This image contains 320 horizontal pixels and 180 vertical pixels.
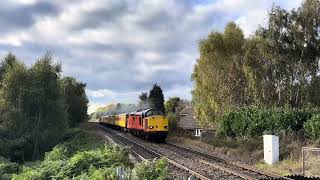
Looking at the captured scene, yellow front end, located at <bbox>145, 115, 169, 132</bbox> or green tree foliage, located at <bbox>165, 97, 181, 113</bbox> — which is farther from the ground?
green tree foliage, located at <bbox>165, 97, 181, 113</bbox>

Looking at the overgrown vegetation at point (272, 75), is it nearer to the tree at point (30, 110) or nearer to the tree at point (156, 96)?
the tree at point (30, 110)

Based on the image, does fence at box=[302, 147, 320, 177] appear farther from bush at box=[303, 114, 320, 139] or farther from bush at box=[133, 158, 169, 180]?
bush at box=[133, 158, 169, 180]

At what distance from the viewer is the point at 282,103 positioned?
40.4m

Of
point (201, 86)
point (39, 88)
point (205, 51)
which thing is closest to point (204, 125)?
point (201, 86)

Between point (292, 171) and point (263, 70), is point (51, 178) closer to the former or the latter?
point (292, 171)

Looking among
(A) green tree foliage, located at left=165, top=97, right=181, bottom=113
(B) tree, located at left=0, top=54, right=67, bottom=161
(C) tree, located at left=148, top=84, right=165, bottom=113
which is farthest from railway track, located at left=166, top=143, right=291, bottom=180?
(A) green tree foliage, located at left=165, top=97, right=181, bottom=113

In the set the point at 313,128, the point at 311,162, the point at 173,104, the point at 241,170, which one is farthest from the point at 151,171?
the point at 173,104

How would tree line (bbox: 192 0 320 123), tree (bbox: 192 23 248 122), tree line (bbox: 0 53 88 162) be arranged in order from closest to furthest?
tree line (bbox: 192 0 320 123)
tree line (bbox: 0 53 88 162)
tree (bbox: 192 23 248 122)

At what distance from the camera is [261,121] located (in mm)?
31859

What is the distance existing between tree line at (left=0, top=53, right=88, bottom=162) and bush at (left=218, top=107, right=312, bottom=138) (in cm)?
1636

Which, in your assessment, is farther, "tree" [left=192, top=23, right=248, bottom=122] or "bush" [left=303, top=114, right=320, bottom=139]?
"tree" [left=192, top=23, right=248, bottom=122]

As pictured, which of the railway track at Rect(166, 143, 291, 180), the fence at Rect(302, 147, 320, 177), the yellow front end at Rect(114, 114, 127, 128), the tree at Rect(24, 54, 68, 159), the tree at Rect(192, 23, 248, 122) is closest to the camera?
the railway track at Rect(166, 143, 291, 180)

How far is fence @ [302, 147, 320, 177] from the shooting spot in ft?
65.3

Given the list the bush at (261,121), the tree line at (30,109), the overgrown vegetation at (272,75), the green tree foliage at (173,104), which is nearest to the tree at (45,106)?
the tree line at (30,109)
